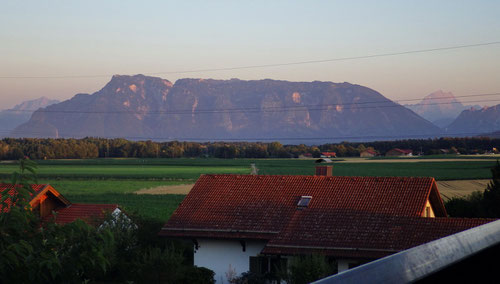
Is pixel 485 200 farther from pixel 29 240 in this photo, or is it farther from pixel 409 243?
pixel 29 240

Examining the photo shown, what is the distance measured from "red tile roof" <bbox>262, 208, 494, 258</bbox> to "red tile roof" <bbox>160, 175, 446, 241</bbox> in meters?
1.05

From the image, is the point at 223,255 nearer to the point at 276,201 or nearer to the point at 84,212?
the point at 276,201

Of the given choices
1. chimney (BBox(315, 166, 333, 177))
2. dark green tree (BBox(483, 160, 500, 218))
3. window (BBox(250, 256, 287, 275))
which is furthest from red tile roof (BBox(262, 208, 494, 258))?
chimney (BBox(315, 166, 333, 177))

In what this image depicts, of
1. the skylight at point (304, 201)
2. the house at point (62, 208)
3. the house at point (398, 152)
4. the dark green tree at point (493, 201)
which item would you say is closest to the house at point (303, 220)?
the skylight at point (304, 201)

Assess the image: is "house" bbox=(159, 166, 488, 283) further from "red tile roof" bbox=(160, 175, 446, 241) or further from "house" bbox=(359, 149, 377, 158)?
"house" bbox=(359, 149, 377, 158)

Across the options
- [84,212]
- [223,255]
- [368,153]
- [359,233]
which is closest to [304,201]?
[223,255]

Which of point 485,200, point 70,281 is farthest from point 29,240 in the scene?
point 485,200

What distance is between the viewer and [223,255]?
26.4m

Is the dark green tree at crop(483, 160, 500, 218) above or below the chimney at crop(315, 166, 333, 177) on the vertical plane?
below

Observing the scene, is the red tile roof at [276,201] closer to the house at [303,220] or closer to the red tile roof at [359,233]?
the house at [303,220]

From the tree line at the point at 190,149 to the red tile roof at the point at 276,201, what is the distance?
120m

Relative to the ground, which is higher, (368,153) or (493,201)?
(493,201)

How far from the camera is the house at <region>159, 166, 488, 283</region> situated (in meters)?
23.3

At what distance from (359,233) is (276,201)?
5.34m
